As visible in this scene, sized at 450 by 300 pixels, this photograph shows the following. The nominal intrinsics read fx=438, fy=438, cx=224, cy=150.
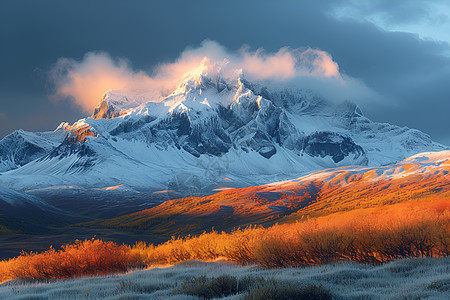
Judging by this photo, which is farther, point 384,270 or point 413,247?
point 413,247

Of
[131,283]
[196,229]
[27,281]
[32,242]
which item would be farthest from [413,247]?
[196,229]

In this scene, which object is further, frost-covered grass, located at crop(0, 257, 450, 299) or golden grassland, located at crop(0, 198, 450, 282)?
golden grassland, located at crop(0, 198, 450, 282)

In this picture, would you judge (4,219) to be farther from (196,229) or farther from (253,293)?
(253,293)

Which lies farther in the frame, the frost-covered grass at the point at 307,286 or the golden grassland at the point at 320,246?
the golden grassland at the point at 320,246

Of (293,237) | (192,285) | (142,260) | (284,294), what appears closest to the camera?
(284,294)

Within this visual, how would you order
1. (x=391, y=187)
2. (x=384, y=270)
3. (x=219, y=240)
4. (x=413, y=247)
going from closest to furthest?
(x=384, y=270) → (x=413, y=247) → (x=219, y=240) → (x=391, y=187)

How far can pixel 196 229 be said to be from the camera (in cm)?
17950

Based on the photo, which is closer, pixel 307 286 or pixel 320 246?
pixel 307 286

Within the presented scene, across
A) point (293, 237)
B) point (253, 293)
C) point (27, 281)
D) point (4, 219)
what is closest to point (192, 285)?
point (253, 293)

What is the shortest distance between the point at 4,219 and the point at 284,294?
196471 millimetres

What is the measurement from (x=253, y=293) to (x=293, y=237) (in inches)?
533

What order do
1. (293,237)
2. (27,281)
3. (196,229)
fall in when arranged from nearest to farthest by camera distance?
(293,237) < (27,281) < (196,229)

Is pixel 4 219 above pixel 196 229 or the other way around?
above

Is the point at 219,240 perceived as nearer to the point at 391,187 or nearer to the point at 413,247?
the point at 413,247
